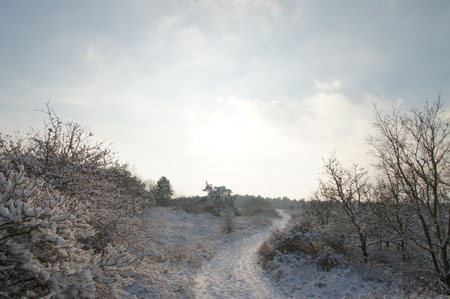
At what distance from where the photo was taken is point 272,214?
41.3 metres

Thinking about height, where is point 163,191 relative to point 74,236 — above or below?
above

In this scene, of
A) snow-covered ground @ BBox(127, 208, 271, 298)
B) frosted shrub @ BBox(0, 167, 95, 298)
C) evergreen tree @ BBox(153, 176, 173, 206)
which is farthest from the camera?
evergreen tree @ BBox(153, 176, 173, 206)

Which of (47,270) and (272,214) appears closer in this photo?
(47,270)

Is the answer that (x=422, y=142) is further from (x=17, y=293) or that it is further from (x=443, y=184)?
(x=17, y=293)

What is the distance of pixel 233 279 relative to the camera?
11.0m

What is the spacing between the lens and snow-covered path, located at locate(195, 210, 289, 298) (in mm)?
9273

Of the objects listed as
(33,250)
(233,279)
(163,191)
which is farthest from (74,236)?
(163,191)

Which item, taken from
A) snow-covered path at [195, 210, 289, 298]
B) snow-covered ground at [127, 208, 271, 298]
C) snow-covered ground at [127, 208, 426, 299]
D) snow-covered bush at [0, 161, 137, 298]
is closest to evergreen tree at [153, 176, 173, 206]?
snow-covered ground at [127, 208, 271, 298]

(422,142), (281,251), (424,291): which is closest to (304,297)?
(424,291)

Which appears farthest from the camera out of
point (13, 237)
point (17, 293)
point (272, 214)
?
Answer: point (272, 214)

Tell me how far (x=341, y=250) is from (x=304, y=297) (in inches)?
178

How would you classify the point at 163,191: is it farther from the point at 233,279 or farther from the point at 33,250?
the point at 33,250

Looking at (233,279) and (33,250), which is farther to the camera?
(233,279)

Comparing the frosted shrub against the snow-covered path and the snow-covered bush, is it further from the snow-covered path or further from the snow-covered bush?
the snow-covered path
